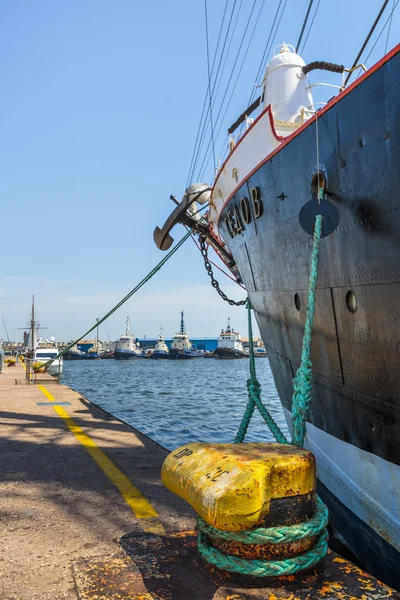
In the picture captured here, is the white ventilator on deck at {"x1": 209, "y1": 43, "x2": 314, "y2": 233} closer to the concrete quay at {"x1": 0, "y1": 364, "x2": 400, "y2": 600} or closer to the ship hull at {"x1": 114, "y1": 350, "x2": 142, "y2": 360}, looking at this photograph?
the concrete quay at {"x1": 0, "y1": 364, "x2": 400, "y2": 600}

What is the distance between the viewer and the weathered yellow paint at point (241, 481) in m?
2.01

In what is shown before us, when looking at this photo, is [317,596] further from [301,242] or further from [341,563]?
[301,242]

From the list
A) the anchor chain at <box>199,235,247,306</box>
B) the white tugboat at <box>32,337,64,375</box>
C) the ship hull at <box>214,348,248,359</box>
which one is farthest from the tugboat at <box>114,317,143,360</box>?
the anchor chain at <box>199,235,247,306</box>

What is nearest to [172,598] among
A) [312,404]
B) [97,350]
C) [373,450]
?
[373,450]

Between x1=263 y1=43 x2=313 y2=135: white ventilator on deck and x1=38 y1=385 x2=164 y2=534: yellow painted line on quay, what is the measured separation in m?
4.55

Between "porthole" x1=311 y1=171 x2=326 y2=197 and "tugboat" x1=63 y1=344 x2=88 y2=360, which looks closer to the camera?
"porthole" x1=311 y1=171 x2=326 y2=197

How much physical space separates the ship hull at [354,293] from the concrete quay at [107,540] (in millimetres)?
1044

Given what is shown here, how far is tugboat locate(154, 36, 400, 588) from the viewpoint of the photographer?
2.93 meters

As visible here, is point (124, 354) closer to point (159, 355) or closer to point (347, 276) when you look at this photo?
point (159, 355)

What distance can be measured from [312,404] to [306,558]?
229cm

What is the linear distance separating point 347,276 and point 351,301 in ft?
0.60

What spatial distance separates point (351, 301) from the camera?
3383 mm

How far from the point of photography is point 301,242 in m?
3.96

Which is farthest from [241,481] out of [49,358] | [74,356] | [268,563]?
[74,356]
